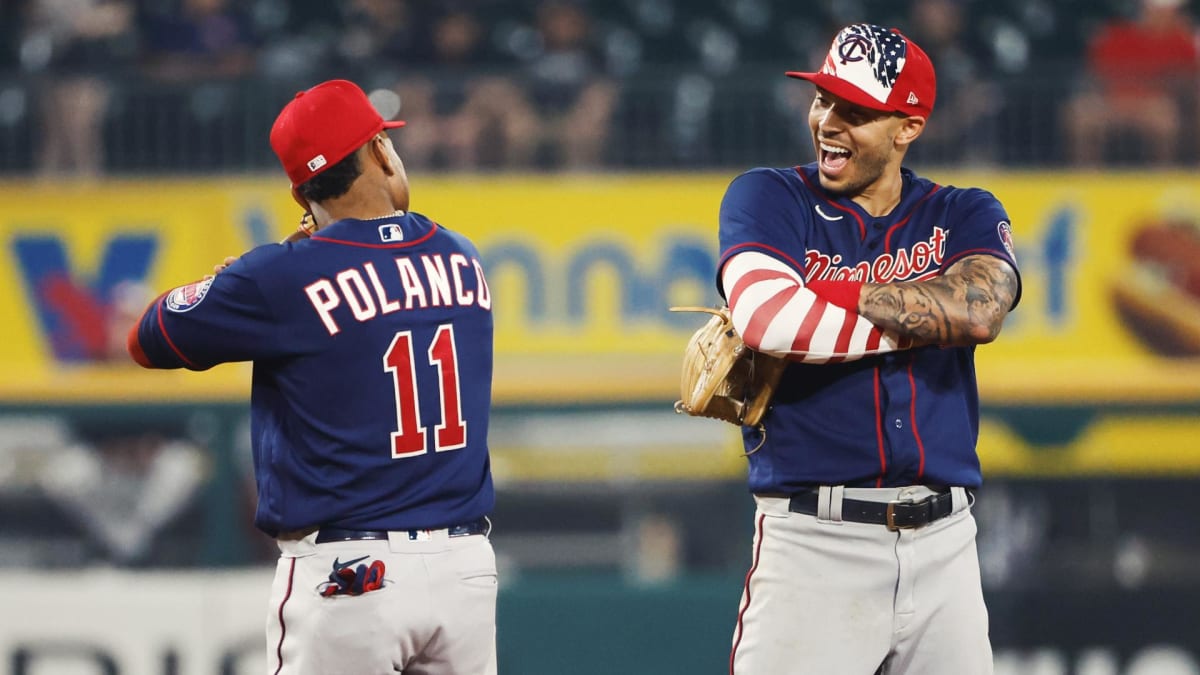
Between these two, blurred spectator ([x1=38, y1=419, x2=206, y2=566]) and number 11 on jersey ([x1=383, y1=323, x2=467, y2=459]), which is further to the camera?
blurred spectator ([x1=38, y1=419, x2=206, y2=566])

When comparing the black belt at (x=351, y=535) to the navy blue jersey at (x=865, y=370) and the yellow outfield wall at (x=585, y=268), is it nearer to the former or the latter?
the navy blue jersey at (x=865, y=370)

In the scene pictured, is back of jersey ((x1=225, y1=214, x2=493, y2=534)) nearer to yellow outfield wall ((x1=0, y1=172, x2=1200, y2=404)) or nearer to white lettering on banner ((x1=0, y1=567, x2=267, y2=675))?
white lettering on banner ((x1=0, y1=567, x2=267, y2=675))

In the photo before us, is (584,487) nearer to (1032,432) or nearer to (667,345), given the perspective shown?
(667,345)

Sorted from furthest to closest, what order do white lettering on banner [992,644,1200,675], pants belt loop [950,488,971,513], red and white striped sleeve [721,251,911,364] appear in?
1. white lettering on banner [992,644,1200,675]
2. pants belt loop [950,488,971,513]
3. red and white striped sleeve [721,251,911,364]

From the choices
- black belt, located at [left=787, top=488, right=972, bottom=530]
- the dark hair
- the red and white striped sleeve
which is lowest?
black belt, located at [left=787, top=488, right=972, bottom=530]

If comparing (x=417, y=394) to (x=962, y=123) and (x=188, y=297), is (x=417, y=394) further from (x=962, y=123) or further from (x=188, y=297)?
(x=962, y=123)

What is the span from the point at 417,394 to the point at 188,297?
1.81 feet

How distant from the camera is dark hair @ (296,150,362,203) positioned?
3768mm

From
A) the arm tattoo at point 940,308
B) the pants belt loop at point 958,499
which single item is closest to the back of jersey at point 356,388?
the arm tattoo at point 940,308

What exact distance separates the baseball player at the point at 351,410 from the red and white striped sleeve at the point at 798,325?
2.20 ft

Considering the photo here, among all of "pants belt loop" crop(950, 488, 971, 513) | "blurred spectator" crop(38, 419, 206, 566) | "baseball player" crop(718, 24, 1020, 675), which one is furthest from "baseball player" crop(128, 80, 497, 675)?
"blurred spectator" crop(38, 419, 206, 566)

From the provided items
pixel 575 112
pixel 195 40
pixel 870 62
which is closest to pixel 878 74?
pixel 870 62

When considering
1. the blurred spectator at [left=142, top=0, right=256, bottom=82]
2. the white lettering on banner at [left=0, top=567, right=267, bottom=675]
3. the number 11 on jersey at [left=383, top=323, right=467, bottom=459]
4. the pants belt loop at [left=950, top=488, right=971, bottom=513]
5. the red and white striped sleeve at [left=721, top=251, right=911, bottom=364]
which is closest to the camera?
the red and white striped sleeve at [left=721, top=251, right=911, bottom=364]

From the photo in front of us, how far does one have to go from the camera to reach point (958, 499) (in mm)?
3842
